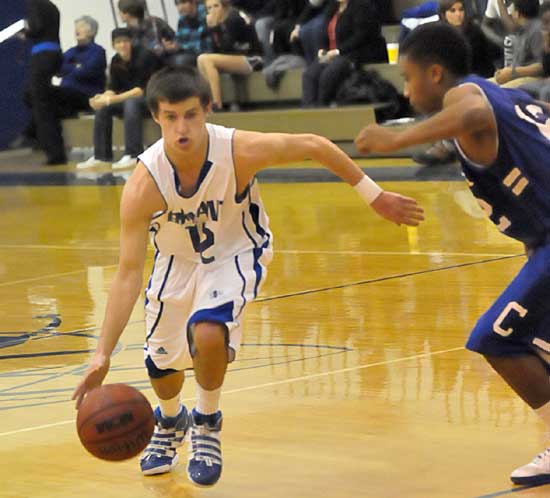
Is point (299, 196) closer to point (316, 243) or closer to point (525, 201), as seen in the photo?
point (316, 243)

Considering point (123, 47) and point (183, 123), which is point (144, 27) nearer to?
point (123, 47)

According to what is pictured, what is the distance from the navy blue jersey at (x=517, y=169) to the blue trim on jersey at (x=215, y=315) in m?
0.93

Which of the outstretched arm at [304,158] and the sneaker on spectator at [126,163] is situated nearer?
the outstretched arm at [304,158]

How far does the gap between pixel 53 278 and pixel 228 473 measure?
16.9 feet

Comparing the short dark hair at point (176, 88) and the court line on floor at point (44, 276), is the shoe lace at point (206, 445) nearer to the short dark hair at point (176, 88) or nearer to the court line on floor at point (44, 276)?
the short dark hair at point (176, 88)

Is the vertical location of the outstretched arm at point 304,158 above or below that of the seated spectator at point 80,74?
above

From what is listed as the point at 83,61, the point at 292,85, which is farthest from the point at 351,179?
the point at 83,61

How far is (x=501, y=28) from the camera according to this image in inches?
599

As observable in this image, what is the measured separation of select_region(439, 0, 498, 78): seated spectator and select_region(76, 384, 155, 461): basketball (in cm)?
982

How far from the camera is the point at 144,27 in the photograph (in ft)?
58.4

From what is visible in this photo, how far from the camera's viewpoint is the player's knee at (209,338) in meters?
4.76

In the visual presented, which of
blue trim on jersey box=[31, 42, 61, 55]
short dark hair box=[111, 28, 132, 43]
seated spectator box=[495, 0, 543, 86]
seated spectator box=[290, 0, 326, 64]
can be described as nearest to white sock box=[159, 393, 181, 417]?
seated spectator box=[495, 0, 543, 86]

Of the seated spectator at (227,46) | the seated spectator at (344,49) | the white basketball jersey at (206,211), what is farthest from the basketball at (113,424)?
the seated spectator at (227,46)

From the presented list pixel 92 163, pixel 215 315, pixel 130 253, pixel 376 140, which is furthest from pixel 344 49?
pixel 376 140
